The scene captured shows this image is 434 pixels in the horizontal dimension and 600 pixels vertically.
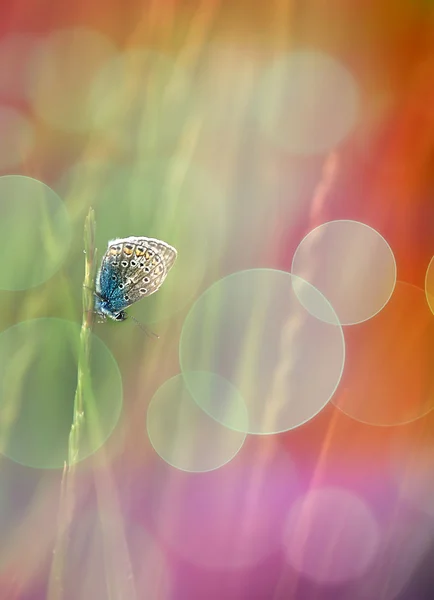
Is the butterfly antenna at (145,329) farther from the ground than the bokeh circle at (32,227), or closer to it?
closer to it

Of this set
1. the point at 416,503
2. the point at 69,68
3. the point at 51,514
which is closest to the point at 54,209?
the point at 69,68

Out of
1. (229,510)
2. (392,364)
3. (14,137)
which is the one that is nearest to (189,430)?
(229,510)

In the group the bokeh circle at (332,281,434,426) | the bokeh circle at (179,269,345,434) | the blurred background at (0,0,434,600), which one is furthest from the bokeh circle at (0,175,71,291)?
the bokeh circle at (332,281,434,426)

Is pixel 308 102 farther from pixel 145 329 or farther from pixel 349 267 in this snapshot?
pixel 145 329

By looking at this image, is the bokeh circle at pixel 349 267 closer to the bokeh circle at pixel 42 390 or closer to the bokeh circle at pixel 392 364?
the bokeh circle at pixel 392 364

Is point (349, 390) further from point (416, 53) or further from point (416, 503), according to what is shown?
point (416, 53)

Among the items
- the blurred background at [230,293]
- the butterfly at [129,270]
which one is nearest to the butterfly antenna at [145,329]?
the blurred background at [230,293]
